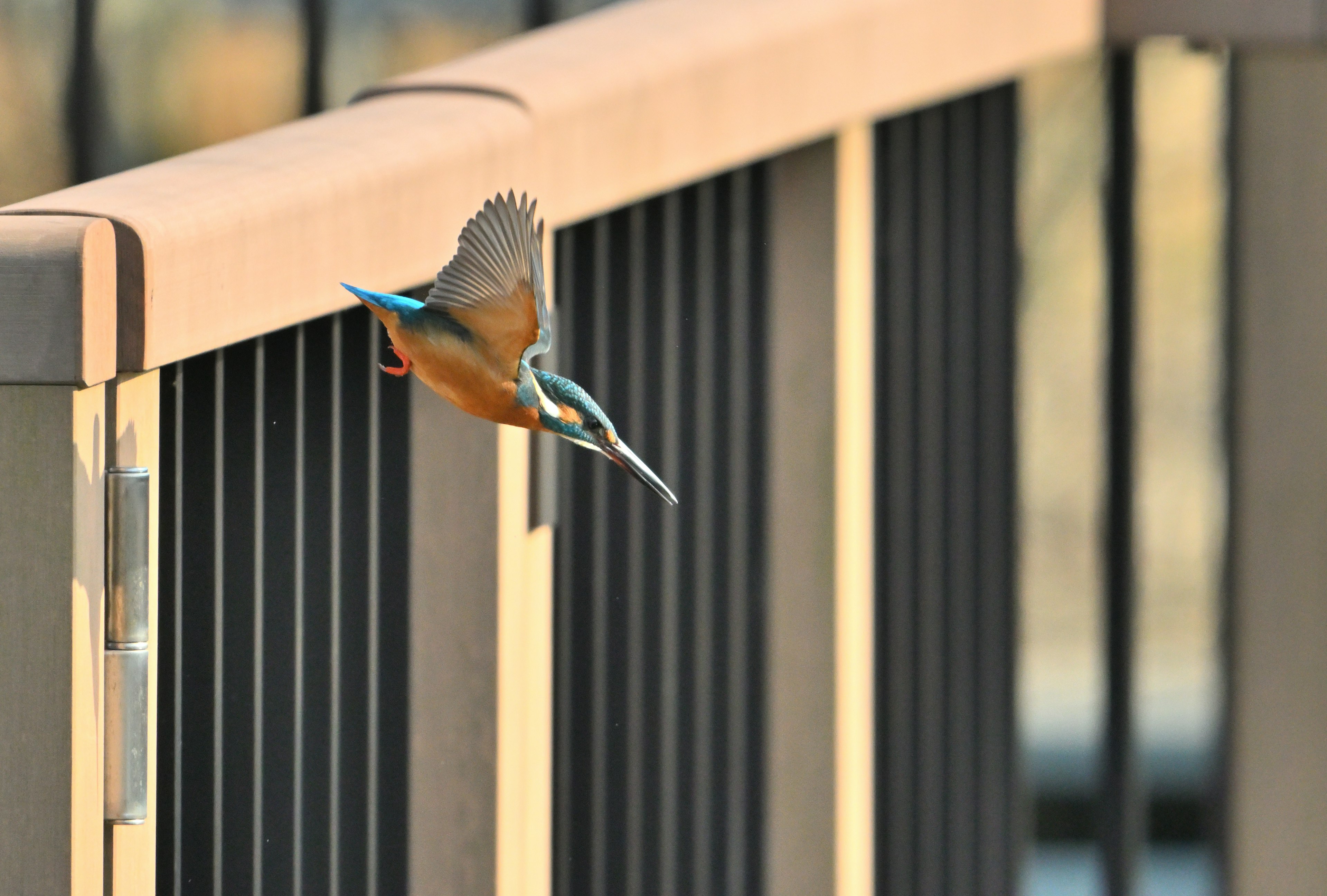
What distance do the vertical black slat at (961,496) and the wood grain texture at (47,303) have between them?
8.26ft

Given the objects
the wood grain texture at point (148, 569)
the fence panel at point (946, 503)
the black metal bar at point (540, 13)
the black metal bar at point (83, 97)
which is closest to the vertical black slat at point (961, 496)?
the fence panel at point (946, 503)

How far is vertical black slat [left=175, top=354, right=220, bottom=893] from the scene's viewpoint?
217 cm

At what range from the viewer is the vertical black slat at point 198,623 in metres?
2.17

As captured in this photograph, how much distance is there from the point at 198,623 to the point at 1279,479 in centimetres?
275

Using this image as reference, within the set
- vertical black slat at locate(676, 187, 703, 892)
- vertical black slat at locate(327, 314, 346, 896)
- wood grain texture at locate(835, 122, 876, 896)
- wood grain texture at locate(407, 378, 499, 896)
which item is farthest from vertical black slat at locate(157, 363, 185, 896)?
wood grain texture at locate(835, 122, 876, 896)

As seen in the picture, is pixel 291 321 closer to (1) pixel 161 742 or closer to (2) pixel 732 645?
(1) pixel 161 742

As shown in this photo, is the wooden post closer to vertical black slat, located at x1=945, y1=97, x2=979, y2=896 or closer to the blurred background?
vertical black slat, located at x1=945, y1=97, x2=979, y2=896

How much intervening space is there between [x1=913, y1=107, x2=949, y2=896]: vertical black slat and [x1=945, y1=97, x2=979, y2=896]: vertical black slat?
0.02m

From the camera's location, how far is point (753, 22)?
10.7ft

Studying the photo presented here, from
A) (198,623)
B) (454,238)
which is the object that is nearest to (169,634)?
(198,623)

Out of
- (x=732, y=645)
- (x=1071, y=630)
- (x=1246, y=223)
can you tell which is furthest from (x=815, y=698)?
(x=1246, y=223)

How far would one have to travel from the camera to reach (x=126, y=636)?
1.89m

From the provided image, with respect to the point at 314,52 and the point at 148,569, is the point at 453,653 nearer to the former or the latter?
the point at 148,569

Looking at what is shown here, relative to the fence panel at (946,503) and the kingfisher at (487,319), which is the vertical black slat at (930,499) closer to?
the fence panel at (946,503)
